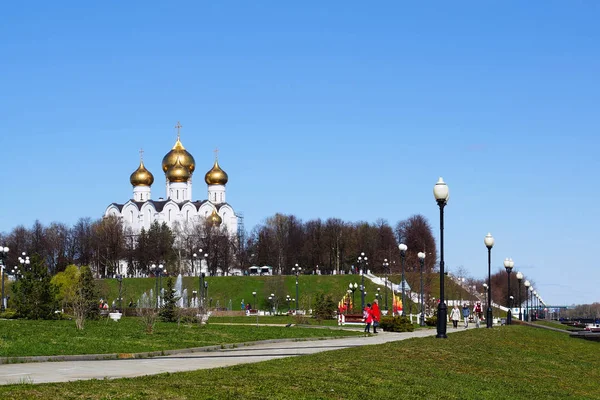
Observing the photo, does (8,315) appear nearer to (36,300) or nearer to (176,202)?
(36,300)

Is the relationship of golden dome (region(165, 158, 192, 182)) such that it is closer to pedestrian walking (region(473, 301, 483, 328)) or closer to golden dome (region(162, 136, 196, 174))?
golden dome (region(162, 136, 196, 174))

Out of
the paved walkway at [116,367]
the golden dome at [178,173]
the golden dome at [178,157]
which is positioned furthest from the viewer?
the golden dome at [178,173]

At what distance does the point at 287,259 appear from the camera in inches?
5187

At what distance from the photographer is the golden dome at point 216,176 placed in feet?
474

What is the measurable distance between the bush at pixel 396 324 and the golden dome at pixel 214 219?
97924mm

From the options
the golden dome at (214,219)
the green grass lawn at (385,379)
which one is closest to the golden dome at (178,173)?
the golden dome at (214,219)

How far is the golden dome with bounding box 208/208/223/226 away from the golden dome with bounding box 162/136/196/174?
853 centimetres

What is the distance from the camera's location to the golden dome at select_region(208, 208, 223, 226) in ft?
447

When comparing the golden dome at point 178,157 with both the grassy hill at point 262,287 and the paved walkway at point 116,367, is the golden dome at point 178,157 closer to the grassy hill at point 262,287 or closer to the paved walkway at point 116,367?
the grassy hill at point 262,287

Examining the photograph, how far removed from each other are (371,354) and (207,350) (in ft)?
21.5

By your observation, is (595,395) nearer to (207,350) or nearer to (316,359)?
(316,359)

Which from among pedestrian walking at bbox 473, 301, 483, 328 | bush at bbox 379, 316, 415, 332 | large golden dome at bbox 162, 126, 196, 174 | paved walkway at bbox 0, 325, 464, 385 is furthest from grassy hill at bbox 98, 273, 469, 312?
paved walkway at bbox 0, 325, 464, 385

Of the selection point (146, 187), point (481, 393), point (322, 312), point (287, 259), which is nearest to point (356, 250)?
point (287, 259)

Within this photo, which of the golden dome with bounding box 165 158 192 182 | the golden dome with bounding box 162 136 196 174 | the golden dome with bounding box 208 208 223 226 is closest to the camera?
the golden dome with bounding box 208 208 223 226
